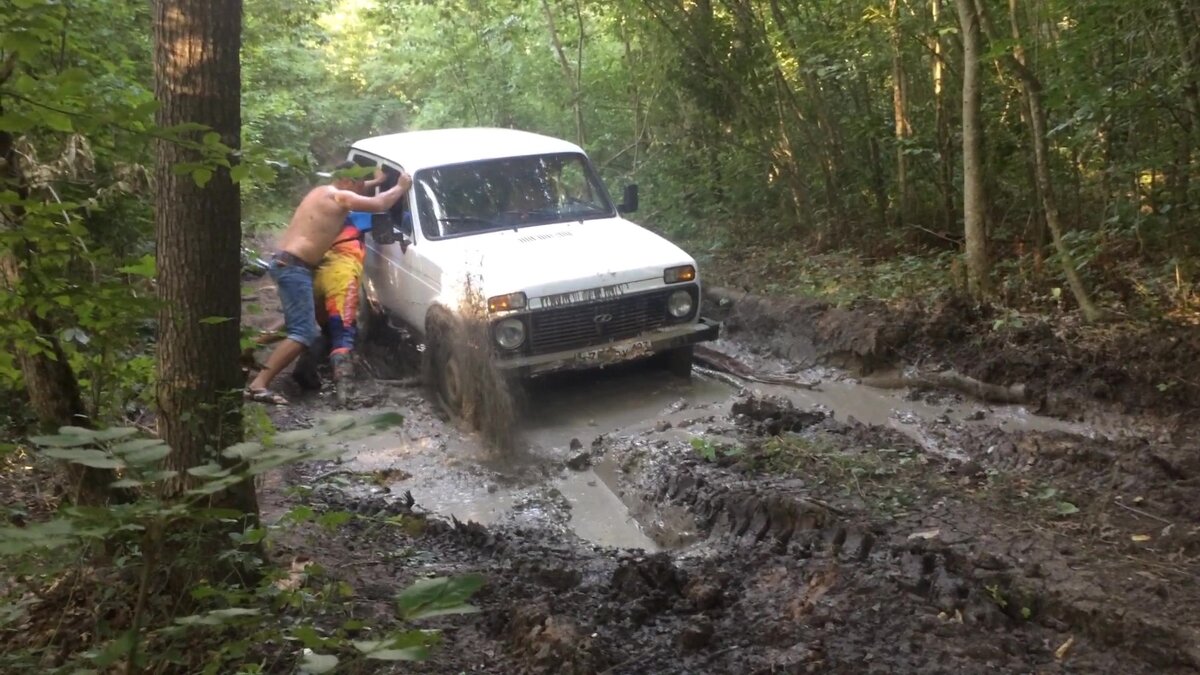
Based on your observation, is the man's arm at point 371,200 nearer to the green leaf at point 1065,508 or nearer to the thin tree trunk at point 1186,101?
the green leaf at point 1065,508

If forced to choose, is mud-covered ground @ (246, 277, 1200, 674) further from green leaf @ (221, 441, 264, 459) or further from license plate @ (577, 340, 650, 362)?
green leaf @ (221, 441, 264, 459)

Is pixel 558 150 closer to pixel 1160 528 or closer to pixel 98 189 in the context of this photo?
pixel 98 189

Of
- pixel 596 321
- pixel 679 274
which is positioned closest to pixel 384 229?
pixel 596 321

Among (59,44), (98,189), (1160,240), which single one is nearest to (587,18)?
(1160,240)

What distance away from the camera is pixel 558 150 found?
8.13 meters

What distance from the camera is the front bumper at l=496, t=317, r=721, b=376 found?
679 centimetres

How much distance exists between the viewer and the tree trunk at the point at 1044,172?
7352 millimetres

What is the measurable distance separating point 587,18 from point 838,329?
32.4ft

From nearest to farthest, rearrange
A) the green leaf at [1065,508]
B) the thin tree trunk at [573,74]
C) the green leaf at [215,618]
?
the green leaf at [215,618] → the green leaf at [1065,508] → the thin tree trunk at [573,74]

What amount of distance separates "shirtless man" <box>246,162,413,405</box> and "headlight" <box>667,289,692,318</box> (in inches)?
86.0

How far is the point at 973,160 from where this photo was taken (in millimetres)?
7867

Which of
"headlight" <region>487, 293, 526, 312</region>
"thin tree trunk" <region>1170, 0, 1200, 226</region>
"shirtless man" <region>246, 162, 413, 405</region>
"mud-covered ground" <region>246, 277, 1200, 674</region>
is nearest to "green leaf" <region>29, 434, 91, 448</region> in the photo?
"mud-covered ground" <region>246, 277, 1200, 674</region>

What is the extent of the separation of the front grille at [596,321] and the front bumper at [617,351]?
4 cm

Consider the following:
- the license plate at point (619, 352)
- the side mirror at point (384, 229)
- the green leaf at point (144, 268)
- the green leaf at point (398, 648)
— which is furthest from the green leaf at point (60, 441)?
the side mirror at point (384, 229)
